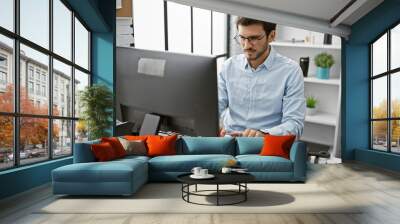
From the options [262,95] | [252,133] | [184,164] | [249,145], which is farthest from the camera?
[262,95]

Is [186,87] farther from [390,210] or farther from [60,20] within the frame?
[60,20]

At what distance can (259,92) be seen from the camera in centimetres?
656

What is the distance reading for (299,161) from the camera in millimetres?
5391

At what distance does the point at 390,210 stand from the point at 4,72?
149 inches

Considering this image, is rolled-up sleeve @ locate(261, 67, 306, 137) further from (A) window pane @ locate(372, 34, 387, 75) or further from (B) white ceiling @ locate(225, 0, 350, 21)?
(A) window pane @ locate(372, 34, 387, 75)

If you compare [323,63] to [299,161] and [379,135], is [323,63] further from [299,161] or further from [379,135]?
[299,161]

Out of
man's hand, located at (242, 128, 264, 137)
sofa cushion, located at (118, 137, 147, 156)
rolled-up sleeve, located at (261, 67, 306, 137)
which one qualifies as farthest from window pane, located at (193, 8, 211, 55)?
Answer: sofa cushion, located at (118, 137, 147, 156)

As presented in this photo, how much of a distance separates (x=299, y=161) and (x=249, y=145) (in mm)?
859

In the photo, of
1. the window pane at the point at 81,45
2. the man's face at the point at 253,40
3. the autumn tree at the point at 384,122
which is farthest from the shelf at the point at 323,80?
the window pane at the point at 81,45

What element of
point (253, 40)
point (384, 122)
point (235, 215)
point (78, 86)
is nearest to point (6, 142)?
point (235, 215)

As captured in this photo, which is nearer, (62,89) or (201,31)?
(62,89)

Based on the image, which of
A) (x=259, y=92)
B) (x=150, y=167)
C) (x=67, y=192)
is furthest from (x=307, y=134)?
(x=67, y=192)

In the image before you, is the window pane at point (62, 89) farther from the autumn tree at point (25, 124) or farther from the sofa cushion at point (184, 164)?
the sofa cushion at point (184, 164)

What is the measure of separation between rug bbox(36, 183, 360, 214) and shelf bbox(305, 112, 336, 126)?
393 cm
